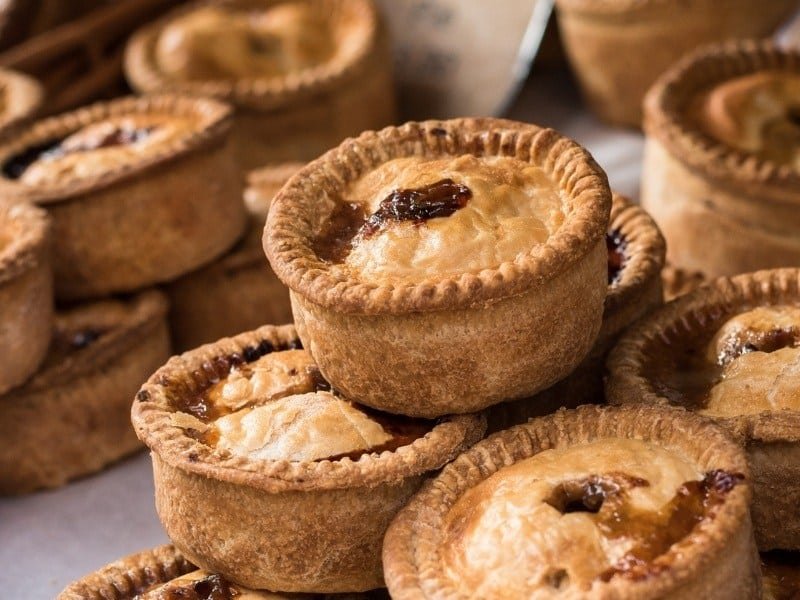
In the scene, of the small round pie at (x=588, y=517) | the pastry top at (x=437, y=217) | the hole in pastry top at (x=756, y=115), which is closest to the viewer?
the small round pie at (x=588, y=517)

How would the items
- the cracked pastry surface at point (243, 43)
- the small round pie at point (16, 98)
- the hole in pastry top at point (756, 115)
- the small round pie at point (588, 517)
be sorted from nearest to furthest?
1. the small round pie at point (588, 517)
2. the hole in pastry top at point (756, 115)
3. the small round pie at point (16, 98)
4. the cracked pastry surface at point (243, 43)

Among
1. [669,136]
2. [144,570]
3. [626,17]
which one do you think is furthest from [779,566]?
[626,17]

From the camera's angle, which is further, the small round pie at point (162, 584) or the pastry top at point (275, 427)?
the small round pie at point (162, 584)

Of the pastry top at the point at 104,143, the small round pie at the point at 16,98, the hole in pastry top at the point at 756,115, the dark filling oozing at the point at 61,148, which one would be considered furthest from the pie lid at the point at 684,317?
the small round pie at the point at 16,98

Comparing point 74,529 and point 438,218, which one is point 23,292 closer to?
point 74,529

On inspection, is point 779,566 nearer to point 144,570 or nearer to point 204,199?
point 144,570

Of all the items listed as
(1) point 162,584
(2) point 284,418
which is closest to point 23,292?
(1) point 162,584

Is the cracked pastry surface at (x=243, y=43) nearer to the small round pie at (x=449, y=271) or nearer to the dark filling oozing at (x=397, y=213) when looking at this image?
the small round pie at (x=449, y=271)

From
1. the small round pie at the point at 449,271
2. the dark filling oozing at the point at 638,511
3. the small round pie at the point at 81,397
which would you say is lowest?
the small round pie at the point at 81,397
